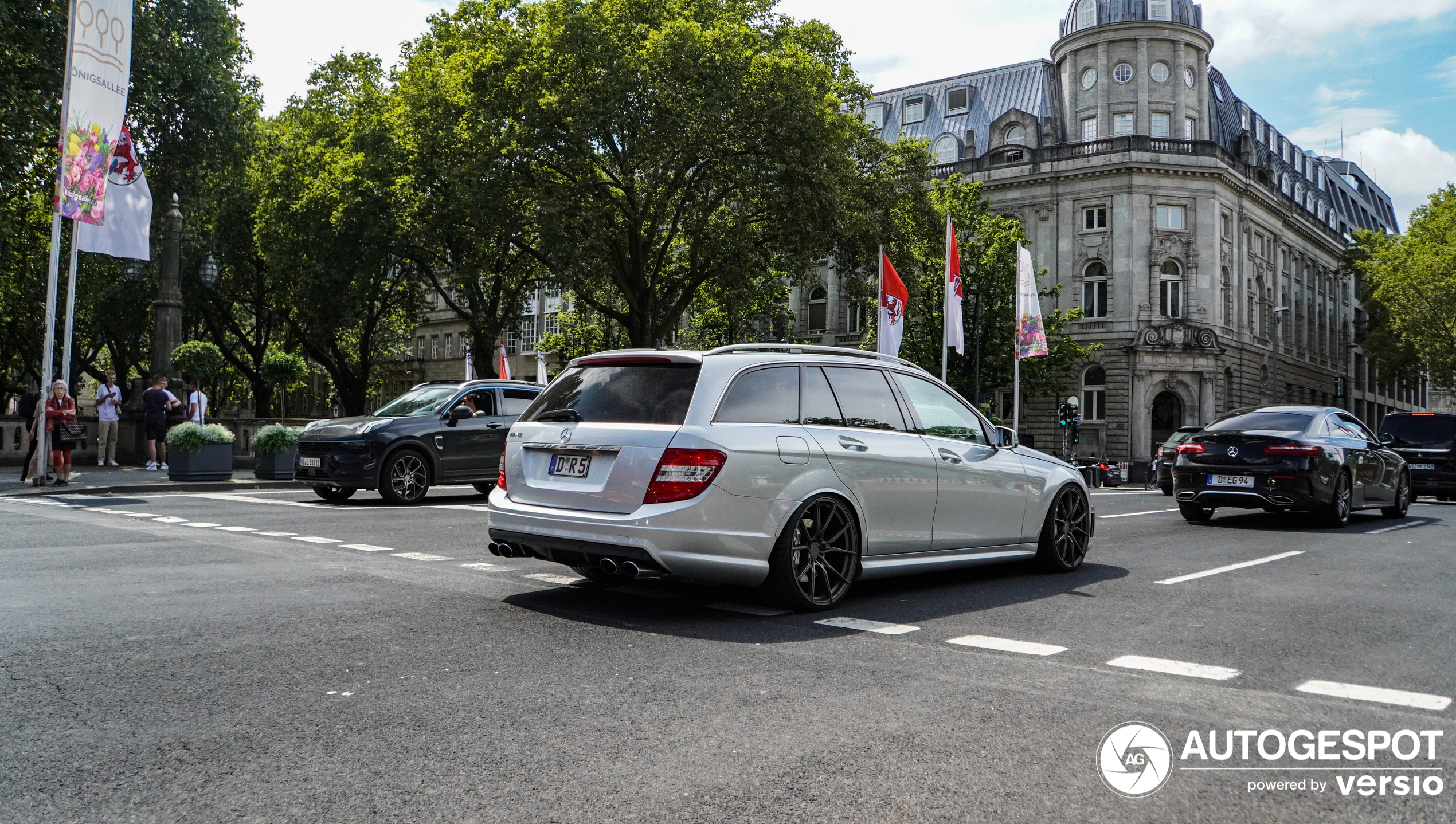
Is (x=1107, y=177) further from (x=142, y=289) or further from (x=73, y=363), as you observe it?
(x=73, y=363)

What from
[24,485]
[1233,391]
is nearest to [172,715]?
[24,485]

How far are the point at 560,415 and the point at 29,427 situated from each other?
21.9 m

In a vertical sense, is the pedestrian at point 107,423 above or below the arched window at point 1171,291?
below

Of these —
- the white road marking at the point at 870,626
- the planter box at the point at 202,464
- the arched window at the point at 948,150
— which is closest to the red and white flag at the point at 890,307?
the planter box at the point at 202,464

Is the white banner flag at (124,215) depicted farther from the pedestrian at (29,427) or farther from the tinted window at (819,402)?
the tinted window at (819,402)

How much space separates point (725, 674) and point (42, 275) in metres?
50.8

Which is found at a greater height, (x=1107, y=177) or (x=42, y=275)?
(x=1107, y=177)

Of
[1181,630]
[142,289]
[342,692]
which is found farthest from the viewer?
[142,289]

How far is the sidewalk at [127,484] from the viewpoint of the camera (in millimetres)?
17141

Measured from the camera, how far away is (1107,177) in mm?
52094

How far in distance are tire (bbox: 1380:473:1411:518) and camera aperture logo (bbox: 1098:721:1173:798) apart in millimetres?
14033

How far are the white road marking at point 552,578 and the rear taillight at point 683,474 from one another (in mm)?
1817

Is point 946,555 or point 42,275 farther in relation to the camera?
point 42,275

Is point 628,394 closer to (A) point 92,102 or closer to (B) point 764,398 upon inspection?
(B) point 764,398
